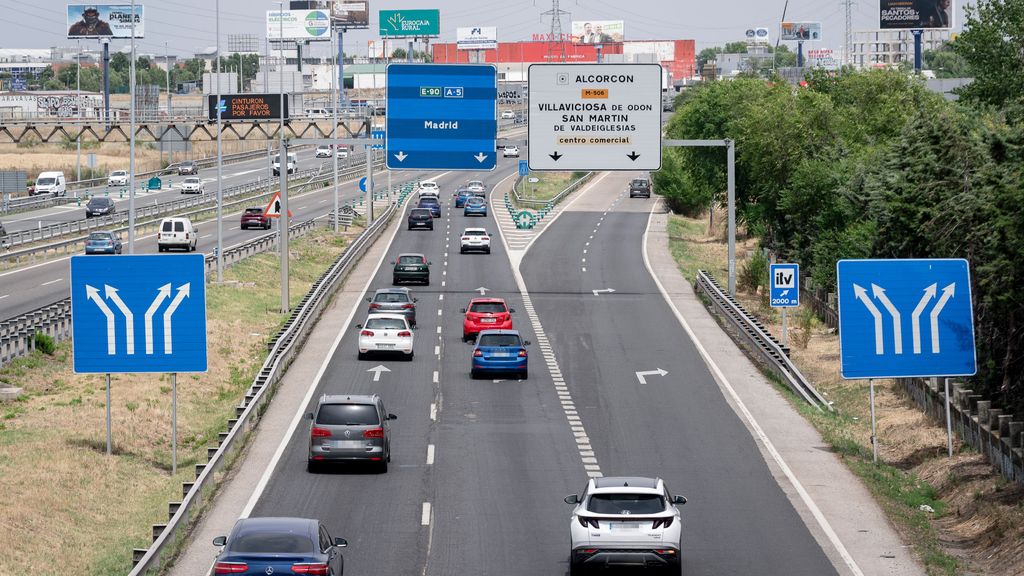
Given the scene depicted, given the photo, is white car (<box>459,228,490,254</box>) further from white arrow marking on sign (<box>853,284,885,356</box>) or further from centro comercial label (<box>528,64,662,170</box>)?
white arrow marking on sign (<box>853,284,885,356</box>)

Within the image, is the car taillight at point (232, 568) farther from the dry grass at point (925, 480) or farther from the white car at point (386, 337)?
the white car at point (386, 337)

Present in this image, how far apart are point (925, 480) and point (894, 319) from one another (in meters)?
3.26

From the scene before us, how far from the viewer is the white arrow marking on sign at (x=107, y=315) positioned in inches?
1166

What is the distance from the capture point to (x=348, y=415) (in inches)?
1101

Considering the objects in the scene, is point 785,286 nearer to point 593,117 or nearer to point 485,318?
point 593,117

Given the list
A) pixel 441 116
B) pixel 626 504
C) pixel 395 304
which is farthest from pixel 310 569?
pixel 395 304

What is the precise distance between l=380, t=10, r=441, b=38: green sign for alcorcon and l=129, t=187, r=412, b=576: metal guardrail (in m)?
111

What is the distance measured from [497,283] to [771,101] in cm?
1821

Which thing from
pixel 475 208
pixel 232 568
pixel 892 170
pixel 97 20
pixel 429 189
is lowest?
pixel 232 568

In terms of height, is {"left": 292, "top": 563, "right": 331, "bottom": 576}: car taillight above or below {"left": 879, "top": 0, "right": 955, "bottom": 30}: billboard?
below

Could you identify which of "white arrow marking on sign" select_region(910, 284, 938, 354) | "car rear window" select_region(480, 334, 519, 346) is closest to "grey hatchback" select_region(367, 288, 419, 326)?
"car rear window" select_region(480, 334, 519, 346)

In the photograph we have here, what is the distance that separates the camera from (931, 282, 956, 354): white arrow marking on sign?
27.5 m

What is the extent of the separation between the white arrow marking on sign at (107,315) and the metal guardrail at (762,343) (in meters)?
17.4

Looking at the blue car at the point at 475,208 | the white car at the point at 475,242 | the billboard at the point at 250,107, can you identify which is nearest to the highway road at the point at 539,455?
the white car at the point at 475,242
